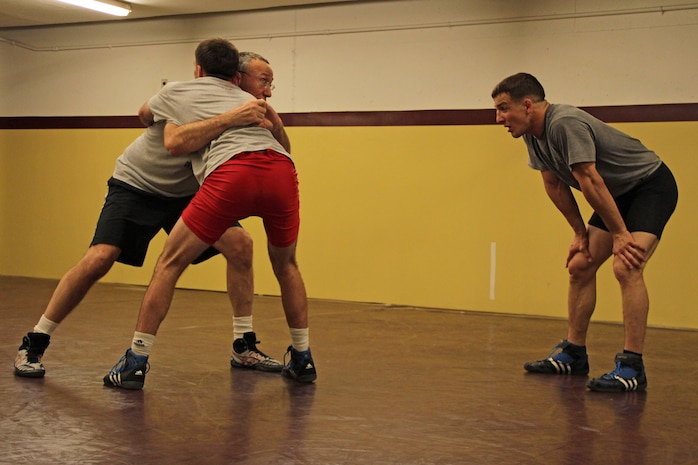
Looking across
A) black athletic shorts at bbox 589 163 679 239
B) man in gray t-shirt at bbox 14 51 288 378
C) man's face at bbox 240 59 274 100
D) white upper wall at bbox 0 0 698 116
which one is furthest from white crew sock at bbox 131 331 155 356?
white upper wall at bbox 0 0 698 116

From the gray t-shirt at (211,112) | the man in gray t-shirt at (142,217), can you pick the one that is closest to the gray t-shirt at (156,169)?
the man in gray t-shirt at (142,217)

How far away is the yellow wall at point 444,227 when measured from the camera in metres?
6.86

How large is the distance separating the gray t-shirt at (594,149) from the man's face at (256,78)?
1.27m

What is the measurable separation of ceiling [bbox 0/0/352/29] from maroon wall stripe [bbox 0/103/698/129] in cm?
109

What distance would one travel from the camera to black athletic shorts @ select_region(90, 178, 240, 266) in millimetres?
3539

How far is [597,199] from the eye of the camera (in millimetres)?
3539

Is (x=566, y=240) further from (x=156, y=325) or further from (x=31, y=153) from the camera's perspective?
(x=31, y=153)

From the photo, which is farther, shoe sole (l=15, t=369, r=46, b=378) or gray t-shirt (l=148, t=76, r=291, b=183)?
shoe sole (l=15, t=369, r=46, b=378)

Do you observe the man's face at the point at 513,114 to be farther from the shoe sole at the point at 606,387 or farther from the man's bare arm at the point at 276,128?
the shoe sole at the point at 606,387

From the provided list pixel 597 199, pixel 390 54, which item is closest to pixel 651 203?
pixel 597 199

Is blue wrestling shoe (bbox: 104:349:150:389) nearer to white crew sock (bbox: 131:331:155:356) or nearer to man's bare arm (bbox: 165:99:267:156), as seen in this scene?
white crew sock (bbox: 131:331:155:356)

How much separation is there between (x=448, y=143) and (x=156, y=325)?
15.7 feet

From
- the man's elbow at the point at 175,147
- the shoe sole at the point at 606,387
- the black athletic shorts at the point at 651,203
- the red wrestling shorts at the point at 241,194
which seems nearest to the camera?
the red wrestling shorts at the point at 241,194

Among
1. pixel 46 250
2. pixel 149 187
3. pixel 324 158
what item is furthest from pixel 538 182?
pixel 46 250
